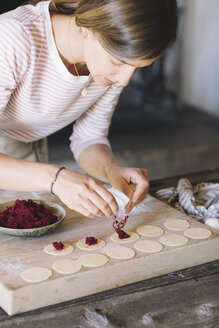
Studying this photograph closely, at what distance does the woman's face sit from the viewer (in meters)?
1.33

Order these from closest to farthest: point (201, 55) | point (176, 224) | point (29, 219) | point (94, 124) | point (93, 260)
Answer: point (93, 260)
point (29, 219)
point (176, 224)
point (94, 124)
point (201, 55)

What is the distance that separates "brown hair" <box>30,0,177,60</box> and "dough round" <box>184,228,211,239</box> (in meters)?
0.56

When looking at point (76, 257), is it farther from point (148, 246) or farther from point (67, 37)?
point (67, 37)

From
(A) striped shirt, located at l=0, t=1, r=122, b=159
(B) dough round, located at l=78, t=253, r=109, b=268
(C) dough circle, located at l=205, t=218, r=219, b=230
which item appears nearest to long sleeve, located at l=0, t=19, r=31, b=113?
(A) striped shirt, located at l=0, t=1, r=122, b=159

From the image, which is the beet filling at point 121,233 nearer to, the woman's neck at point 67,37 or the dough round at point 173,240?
the dough round at point 173,240

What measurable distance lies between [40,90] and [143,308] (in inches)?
32.8

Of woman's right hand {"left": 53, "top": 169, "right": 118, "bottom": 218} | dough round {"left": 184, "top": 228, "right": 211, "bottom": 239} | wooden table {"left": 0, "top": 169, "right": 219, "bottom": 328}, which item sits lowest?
wooden table {"left": 0, "top": 169, "right": 219, "bottom": 328}

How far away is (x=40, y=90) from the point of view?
1632mm

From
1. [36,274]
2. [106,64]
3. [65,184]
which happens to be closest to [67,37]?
[106,64]

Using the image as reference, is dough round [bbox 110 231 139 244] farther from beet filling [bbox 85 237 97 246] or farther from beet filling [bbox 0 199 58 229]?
beet filling [bbox 0 199 58 229]

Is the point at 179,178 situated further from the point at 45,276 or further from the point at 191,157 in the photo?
the point at 191,157

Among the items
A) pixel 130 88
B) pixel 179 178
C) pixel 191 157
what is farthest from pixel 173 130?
pixel 179 178

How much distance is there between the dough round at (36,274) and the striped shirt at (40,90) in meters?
0.56

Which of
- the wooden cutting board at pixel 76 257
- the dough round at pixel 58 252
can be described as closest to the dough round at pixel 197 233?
the wooden cutting board at pixel 76 257
